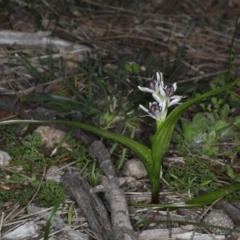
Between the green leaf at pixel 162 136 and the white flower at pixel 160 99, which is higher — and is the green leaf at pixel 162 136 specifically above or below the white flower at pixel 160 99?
below

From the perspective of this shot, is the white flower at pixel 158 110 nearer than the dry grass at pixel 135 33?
Yes

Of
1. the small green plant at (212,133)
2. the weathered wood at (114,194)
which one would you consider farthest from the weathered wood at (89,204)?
the small green plant at (212,133)

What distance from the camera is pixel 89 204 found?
68.5 inches

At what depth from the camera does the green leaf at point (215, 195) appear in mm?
1748

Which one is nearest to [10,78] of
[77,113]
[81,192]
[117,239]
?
[77,113]

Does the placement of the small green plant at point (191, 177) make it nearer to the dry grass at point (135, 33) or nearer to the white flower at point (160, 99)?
the white flower at point (160, 99)

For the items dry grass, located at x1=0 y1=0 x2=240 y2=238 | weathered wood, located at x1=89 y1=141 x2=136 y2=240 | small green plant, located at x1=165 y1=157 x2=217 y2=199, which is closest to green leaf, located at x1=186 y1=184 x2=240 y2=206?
small green plant, located at x1=165 y1=157 x2=217 y2=199

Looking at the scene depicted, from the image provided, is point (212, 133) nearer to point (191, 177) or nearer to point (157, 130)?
point (191, 177)

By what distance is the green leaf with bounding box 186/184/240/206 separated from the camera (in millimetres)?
1748

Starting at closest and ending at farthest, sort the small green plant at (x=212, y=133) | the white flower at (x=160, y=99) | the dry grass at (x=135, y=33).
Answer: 1. the white flower at (x=160, y=99)
2. the small green plant at (x=212, y=133)
3. the dry grass at (x=135, y=33)

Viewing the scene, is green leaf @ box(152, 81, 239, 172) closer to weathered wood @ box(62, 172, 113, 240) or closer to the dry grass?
weathered wood @ box(62, 172, 113, 240)

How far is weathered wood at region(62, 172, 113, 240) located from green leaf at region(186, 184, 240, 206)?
0.30 metres

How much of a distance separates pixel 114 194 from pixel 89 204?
87mm

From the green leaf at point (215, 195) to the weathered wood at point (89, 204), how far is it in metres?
0.30
